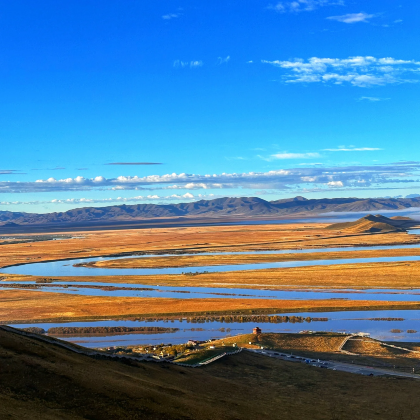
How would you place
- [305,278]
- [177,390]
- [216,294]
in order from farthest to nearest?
[305,278] < [216,294] < [177,390]

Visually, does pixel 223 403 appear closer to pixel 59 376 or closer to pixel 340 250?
pixel 59 376

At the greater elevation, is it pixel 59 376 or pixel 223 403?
pixel 59 376

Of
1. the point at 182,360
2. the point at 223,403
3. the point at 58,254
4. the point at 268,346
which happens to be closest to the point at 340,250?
the point at 58,254

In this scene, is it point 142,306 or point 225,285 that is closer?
point 142,306

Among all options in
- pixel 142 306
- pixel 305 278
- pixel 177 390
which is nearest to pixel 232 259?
pixel 305 278

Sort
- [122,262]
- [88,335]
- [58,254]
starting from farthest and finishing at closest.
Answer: [58,254] < [122,262] < [88,335]

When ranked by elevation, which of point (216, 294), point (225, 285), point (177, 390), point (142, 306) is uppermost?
point (177, 390)

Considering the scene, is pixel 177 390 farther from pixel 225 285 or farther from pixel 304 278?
pixel 304 278
